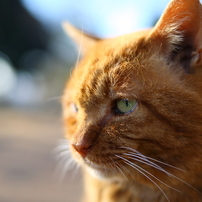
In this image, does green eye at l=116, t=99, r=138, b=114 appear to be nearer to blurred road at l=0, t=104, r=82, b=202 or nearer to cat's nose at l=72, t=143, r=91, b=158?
cat's nose at l=72, t=143, r=91, b=158

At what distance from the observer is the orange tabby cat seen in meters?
0.95

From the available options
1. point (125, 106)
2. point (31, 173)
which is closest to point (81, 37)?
point (125, 106)

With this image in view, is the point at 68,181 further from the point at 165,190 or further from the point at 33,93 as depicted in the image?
the point at 33,93

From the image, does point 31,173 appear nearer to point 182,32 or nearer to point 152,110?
point 152,110

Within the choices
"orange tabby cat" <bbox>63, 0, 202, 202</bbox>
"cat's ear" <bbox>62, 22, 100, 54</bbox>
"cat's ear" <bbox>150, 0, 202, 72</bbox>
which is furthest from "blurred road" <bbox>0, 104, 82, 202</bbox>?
"cat's ear" <bbox>150, 0, 202, 72</bbox>

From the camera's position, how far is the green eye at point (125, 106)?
3.20 feet

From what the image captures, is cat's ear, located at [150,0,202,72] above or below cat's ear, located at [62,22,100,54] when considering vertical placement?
below

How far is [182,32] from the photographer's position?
98 cm

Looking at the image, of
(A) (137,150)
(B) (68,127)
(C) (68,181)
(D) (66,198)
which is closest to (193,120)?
(A) (137,150)

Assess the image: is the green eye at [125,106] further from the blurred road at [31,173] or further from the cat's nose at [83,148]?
the blurred road at [31,173]

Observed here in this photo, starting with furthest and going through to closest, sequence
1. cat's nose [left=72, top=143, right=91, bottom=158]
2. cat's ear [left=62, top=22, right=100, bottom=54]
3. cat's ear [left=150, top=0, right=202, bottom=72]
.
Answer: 1. cat's ear [left=62, top=22, right=100, bottom=54]
2. cat's nose [left=72, top=143, right=91, bottom=158]
3. cat's ear [left=150, top=0, right=202, bottom=72]

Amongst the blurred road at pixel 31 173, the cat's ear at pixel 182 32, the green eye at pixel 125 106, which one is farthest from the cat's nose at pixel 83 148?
the blurred road at pixel 31 173

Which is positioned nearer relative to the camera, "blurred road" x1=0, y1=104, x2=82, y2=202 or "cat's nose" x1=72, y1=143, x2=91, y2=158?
"cat's nose" x1=72, y1=143, x2=91, y2=158

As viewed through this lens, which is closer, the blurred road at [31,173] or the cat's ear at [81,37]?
the cat's ear at [81,37]
